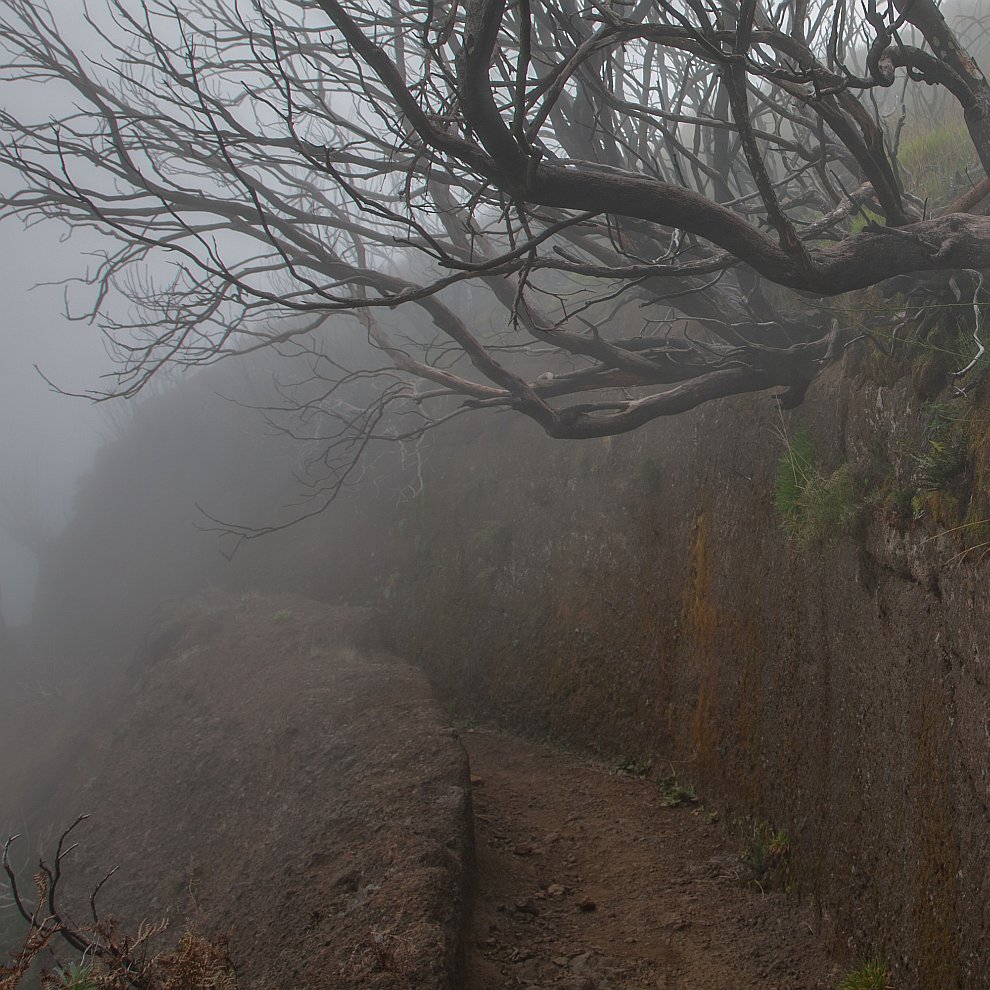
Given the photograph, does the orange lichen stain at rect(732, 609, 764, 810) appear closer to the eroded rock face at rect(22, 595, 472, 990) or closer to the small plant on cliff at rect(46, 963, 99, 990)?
the eroded rock face at rect(22, 595, 472, 990)

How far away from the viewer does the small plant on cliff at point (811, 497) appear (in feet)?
14.8

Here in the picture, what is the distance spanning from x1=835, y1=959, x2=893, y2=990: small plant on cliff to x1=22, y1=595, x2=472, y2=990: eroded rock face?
1.86m

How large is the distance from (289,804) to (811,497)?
208 inches

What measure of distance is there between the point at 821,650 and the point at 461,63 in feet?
12.4

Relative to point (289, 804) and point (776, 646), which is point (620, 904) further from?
point (289, 804)

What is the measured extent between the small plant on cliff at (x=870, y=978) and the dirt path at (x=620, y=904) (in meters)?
0.30

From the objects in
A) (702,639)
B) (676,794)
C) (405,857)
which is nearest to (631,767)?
(676,794)

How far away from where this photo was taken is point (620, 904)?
4973 mm

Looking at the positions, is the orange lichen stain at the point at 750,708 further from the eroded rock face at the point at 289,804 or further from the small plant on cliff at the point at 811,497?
the eroded rock face at the point at 289,804

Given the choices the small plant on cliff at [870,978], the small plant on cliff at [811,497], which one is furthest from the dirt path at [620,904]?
the small plant on cliff at [811,497]

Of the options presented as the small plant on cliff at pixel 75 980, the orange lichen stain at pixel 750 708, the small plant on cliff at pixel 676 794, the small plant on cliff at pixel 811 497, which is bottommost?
the small plant on cliff at pixel 676 794

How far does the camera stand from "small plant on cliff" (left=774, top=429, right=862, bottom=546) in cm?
450

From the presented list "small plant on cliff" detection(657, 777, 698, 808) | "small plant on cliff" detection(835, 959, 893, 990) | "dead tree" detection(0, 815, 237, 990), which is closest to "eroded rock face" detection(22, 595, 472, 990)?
"dead tree" detection(0, 815, 237, 990)

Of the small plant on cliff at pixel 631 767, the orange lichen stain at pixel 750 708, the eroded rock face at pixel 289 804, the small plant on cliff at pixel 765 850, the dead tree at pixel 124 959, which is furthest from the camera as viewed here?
the small plant on cliff at pixel 631 767
